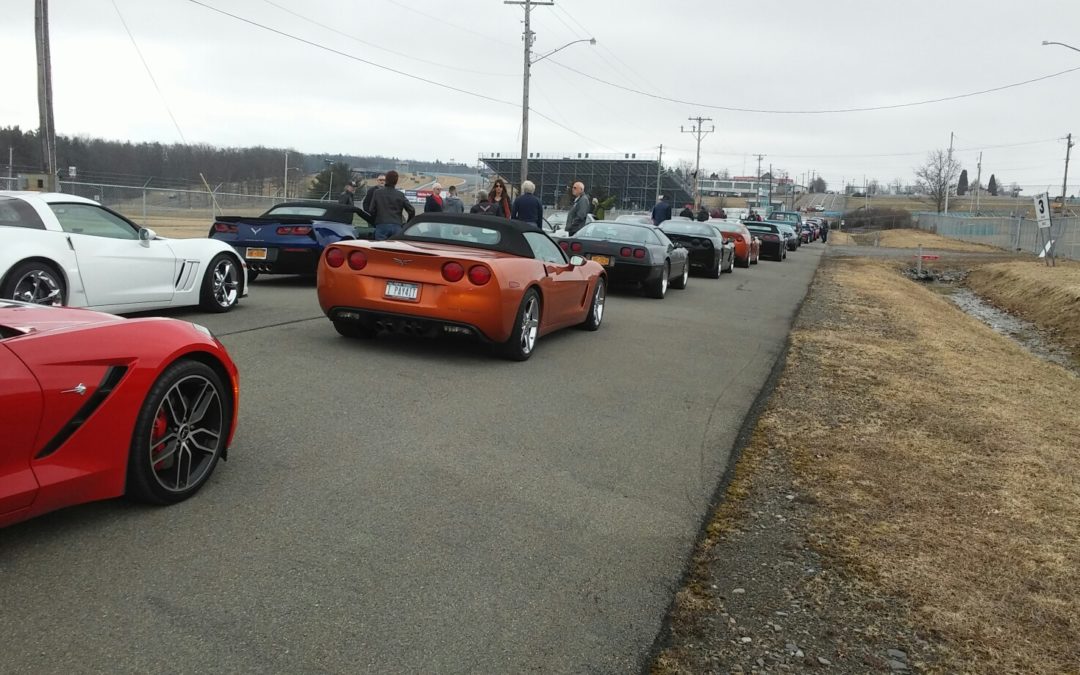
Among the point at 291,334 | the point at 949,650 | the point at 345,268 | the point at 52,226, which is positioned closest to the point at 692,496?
the point at 949,650

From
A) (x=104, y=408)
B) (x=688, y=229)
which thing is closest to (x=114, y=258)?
(x=104, y=408)

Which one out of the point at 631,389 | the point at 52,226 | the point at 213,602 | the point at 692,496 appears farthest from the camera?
the point at 52,226

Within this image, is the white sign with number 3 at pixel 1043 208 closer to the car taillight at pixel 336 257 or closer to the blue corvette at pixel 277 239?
the blue corvette at pixel 277 239

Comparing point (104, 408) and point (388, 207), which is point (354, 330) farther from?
point (388, 207)

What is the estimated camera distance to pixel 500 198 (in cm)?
1491

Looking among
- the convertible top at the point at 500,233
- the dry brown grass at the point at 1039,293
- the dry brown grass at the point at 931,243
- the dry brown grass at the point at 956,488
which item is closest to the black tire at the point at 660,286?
the dry brown grass at the point at 956,488

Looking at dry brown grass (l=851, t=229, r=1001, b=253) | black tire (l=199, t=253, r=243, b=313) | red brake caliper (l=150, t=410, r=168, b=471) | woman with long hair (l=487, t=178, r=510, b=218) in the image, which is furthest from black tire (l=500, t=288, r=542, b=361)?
dry brown grass (l=851, t=229, r=1001, b=253)

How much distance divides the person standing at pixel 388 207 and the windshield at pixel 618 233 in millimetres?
2939

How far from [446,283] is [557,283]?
1692mm

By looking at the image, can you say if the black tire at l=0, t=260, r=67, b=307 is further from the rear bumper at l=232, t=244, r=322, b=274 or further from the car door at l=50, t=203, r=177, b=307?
the rear bumper at l=232, t=244, r=322, b=274

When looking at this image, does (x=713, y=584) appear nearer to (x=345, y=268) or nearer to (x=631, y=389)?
(x=631, y=389)

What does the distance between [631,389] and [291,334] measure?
3.39 m

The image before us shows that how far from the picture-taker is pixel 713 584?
3.67m

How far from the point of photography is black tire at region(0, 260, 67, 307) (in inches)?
302
